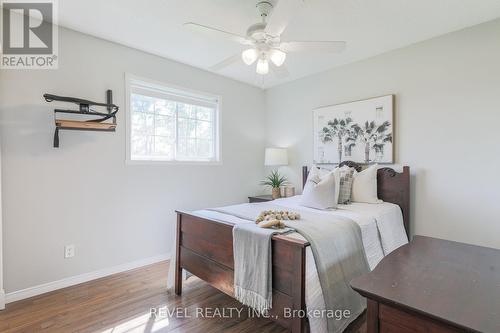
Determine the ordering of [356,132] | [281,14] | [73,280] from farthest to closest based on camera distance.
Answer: [356,132] → [73,280] → [281,14]

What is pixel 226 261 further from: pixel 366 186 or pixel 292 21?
pixel 292 21

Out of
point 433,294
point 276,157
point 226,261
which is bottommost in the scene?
point 226,261

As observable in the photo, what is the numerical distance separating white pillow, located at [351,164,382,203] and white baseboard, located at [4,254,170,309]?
8.15 ft

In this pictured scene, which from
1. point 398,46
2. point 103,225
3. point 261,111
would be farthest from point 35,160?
point 398,46

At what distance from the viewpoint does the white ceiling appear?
2.16 m

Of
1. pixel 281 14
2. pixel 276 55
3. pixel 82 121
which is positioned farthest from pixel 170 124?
pixel 281 14

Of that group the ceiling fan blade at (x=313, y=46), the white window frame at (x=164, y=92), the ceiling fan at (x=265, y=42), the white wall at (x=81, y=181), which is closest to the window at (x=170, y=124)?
the white window frame at (x=164, y=92)

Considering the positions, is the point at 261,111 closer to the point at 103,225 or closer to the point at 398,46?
the point at 398,46

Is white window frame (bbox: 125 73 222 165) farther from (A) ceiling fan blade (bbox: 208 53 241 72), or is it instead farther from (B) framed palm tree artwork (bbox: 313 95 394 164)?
(B) framed palm tree artwork (bbox: 313 95 394 164)

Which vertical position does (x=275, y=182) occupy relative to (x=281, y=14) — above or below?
below

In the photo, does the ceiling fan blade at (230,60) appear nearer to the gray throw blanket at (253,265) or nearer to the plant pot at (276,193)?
the gray throw blanket at (253,265)

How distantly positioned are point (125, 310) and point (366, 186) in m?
2.66

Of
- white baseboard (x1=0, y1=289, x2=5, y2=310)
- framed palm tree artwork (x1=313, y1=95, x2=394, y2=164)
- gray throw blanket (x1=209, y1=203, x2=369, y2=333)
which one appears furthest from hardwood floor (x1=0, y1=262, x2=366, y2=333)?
framed palm tree artwork (x1=313, y1=95, x2=394, y2=164)

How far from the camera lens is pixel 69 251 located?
2.58m
